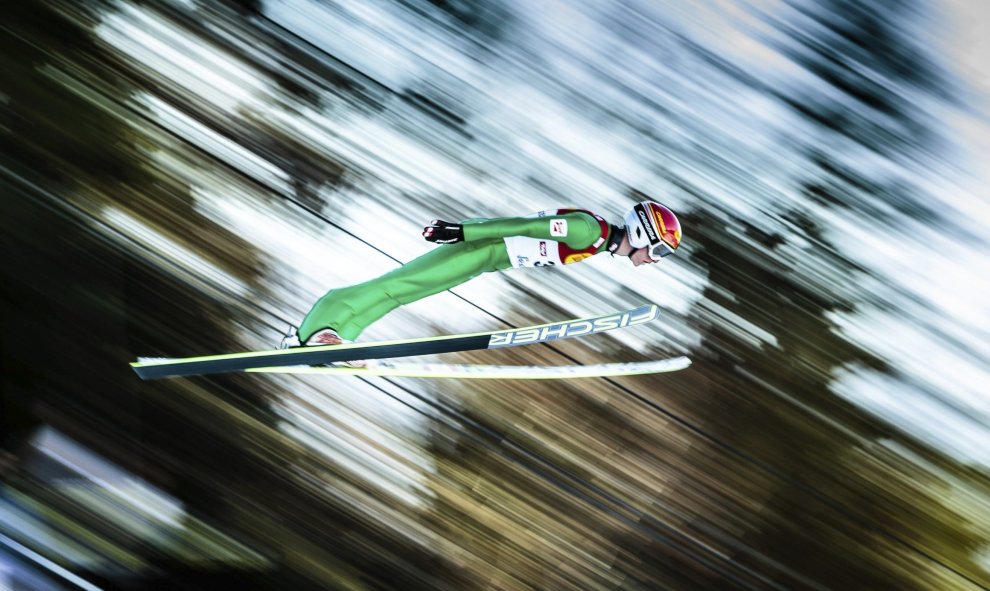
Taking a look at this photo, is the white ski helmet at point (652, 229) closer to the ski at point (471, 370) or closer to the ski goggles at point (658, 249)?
the ski goggles at point (658, 249)

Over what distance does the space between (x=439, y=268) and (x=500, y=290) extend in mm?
749

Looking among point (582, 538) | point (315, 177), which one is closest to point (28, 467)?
point (315, 177)

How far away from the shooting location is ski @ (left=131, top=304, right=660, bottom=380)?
2922 mm

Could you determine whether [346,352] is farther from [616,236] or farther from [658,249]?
[658,249]

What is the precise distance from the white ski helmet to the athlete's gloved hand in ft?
2.36

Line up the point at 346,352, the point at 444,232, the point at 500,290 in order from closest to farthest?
the point at 444,232
the point at 346,352
the point at 500,290

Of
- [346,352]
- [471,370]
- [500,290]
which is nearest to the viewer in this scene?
[346,352]

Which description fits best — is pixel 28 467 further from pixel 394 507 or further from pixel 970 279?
pixel 970 279

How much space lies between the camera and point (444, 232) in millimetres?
2762

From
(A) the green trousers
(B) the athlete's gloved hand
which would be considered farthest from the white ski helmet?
(B) the athlete's gloved hand

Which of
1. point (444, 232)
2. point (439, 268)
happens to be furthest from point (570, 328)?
point (444, 232)

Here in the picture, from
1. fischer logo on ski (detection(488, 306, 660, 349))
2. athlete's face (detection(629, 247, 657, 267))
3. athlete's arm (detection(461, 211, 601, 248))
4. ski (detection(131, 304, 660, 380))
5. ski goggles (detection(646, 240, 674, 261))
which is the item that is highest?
ski goggles (detection(646, 240, 674, 261))

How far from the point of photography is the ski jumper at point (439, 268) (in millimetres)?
2920

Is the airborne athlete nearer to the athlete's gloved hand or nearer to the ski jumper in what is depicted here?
the ski jumper
